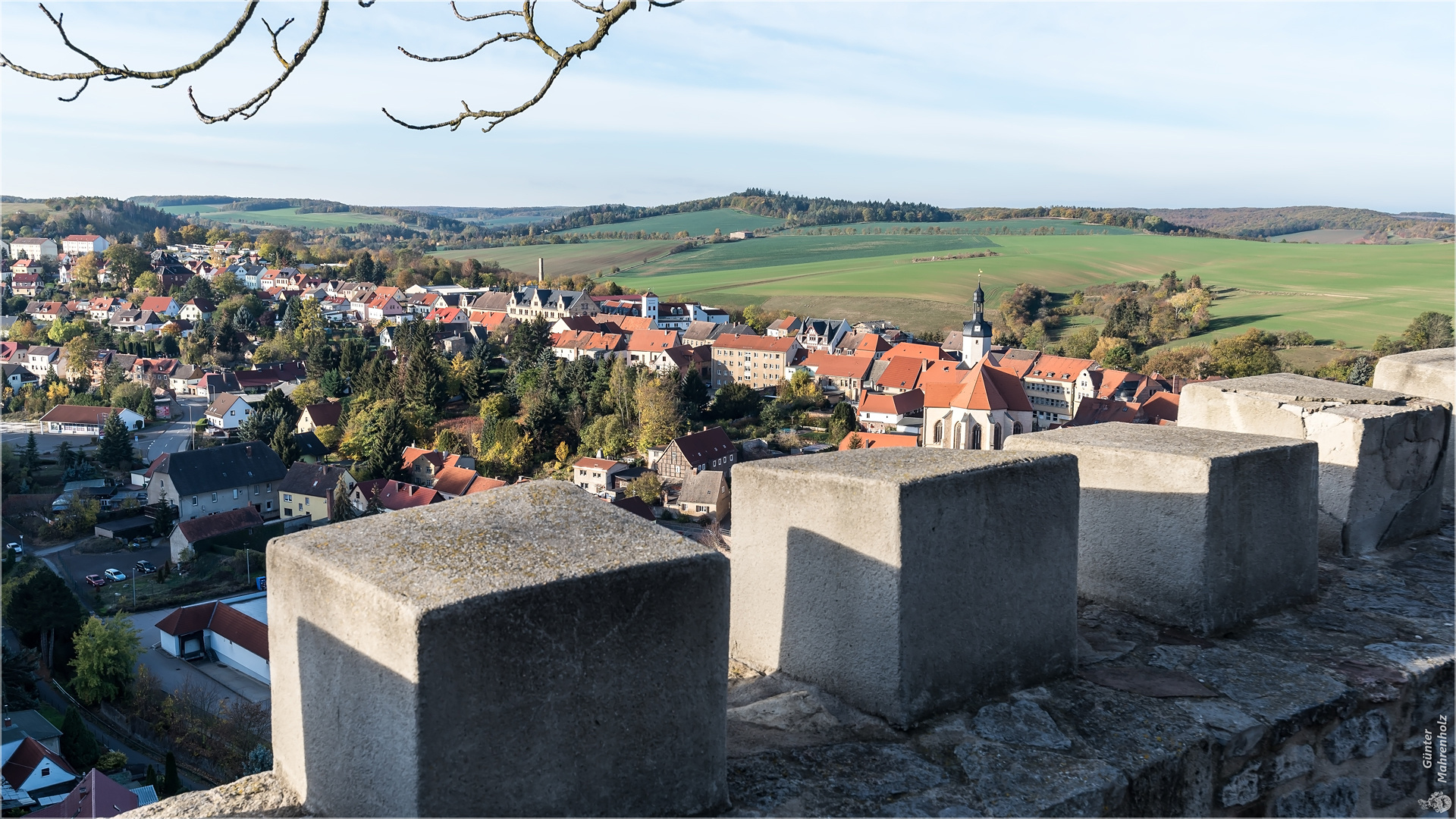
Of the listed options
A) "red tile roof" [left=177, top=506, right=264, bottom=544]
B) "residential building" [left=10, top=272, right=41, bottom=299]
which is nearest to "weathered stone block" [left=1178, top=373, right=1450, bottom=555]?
"red tile roof" [left=177, top=506, right=264, bottom=544]

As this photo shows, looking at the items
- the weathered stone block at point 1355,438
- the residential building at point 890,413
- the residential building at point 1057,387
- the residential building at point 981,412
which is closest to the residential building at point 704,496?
the residential building at point 981,412

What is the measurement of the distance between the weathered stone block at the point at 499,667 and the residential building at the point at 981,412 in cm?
4712

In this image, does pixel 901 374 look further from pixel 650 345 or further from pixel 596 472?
pixel 596 472

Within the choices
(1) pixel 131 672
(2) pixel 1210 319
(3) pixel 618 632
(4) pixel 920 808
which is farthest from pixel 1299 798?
(2) pixel 1210 319

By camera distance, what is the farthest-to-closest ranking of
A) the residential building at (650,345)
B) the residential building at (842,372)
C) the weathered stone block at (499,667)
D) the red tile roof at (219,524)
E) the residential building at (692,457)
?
the residential building at (650,345) → the residential building at (842,372) → the residential building at (692,457) → the red tile roof at (219,524) → the weathered stone block at (499,667)

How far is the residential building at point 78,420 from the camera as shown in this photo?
6225cm

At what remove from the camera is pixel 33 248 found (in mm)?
112312

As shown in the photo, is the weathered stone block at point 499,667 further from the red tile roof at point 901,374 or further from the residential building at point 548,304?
the residential building at point 548,304

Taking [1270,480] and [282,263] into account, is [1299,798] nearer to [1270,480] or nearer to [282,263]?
[1270,480]

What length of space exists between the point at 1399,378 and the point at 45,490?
5770cm

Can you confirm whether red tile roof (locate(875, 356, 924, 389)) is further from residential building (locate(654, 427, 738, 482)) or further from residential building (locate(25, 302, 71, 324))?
residential building (locate(25, 302, 71, 324))

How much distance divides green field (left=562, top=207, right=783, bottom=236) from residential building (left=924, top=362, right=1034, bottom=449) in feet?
249

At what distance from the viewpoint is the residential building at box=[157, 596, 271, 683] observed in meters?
29.5

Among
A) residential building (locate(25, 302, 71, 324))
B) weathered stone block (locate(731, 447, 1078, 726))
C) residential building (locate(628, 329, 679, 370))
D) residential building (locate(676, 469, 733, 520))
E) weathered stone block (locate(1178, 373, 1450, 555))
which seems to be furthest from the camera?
residential building (locate(25, 302, 71, 324))
